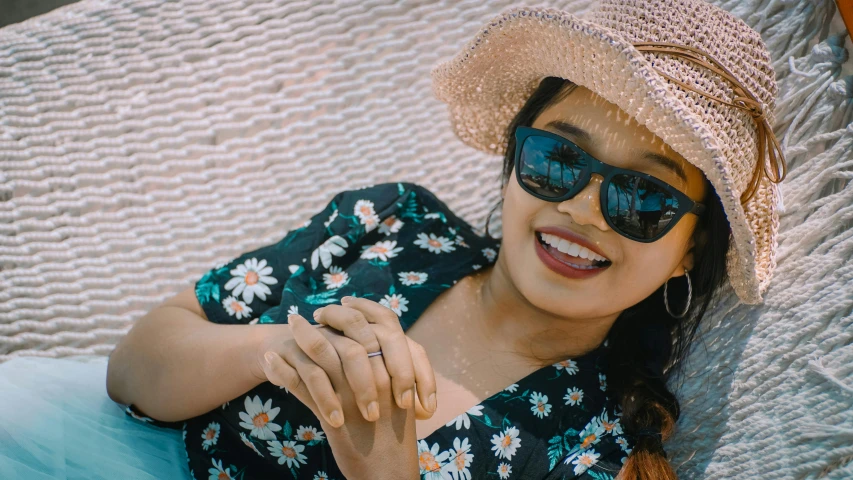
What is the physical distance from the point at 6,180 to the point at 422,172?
0.95 m

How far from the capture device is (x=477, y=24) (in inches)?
69.6

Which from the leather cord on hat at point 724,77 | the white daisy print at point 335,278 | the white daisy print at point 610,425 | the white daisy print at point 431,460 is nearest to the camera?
the leather cord on hat at point 724,77

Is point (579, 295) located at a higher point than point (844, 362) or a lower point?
higher

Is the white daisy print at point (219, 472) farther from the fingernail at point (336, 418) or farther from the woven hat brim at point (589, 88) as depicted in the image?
the woven hat brim at point (589, 88)

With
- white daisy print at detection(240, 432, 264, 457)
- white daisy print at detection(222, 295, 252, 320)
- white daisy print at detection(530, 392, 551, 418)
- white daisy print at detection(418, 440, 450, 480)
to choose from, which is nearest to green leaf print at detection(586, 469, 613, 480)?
white daisy print at detection(530, 392, 551, 418)

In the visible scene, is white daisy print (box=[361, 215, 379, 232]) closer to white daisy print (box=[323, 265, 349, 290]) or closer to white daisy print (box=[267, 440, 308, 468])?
white daisy print (box=[323, 265, 349, 290])

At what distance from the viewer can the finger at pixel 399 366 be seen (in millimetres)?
944

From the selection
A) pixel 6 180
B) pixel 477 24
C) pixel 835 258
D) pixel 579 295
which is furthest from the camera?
pixel 477 24

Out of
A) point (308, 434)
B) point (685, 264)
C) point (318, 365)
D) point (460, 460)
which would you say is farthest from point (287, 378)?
point (685, 264)

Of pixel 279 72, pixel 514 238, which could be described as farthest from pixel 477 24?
pixel 514 238

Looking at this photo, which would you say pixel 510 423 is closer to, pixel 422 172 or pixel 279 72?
pixel 422 172

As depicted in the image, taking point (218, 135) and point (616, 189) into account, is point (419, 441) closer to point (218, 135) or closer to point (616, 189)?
point (616, 189)

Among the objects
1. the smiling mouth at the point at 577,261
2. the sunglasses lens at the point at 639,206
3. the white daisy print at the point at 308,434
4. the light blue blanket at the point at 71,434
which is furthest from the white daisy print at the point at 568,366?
the light blue blanket at the point at 71,434

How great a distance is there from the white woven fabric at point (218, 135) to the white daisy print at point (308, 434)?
0.62m
